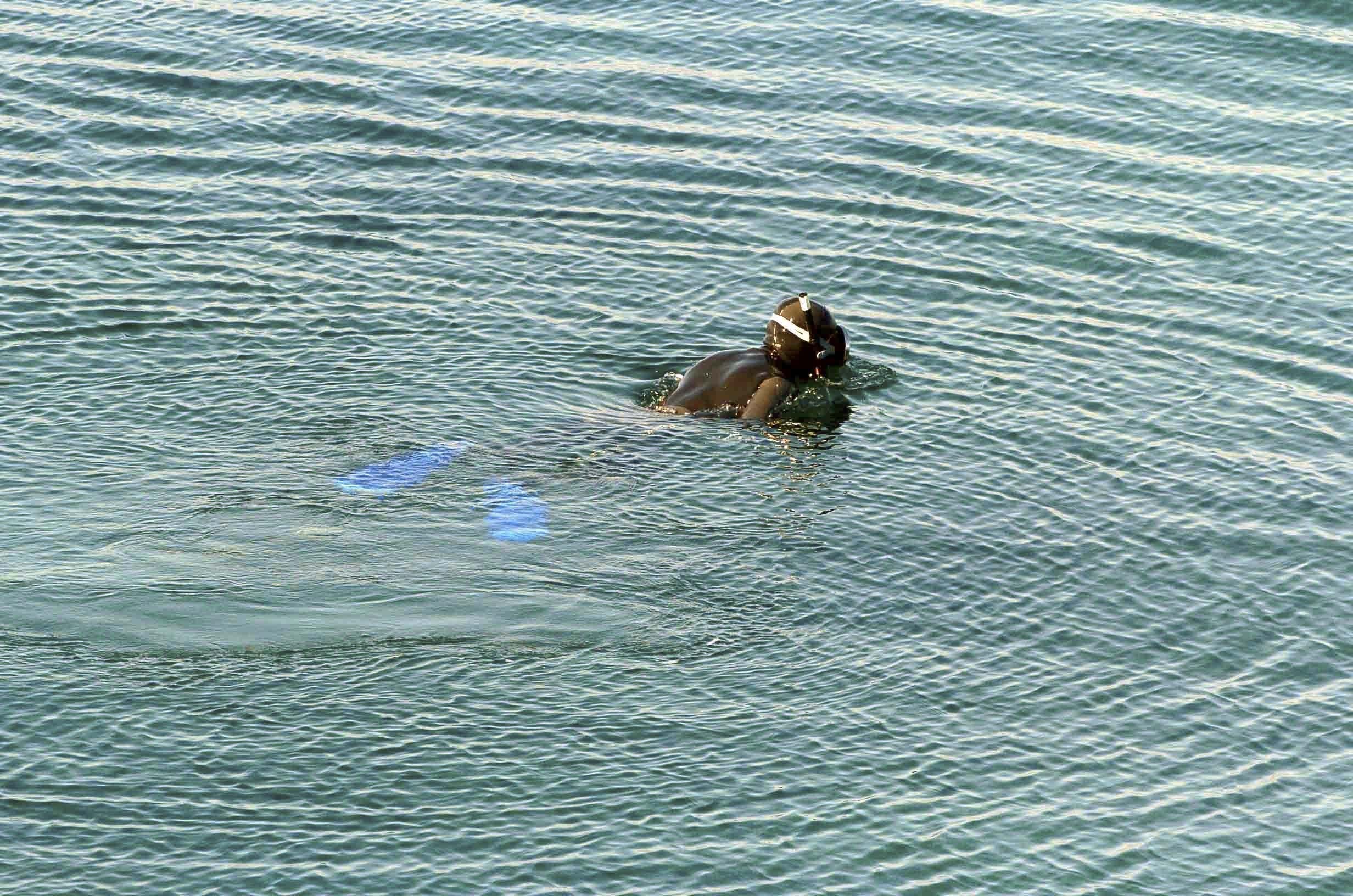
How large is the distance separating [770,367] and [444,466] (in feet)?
14.7

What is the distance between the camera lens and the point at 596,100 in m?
31.5

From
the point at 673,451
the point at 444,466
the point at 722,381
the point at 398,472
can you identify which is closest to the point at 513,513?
the point at 444,466

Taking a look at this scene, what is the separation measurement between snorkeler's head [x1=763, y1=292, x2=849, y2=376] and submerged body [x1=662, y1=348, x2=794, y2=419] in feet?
0.72

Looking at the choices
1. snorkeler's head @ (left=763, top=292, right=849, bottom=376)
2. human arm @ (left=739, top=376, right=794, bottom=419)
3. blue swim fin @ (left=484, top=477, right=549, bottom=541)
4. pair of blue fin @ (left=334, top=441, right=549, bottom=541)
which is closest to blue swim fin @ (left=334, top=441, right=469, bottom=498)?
pair of blue fin @ (left=334, top=441, right=549, bottom=541)

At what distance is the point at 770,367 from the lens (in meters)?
23.5

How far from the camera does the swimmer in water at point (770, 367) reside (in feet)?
75.8

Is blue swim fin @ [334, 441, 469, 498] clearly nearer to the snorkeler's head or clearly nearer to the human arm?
the human arm

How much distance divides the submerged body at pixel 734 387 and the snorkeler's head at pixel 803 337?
0.22 meters

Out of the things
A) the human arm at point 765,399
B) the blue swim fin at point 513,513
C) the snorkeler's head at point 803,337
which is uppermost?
the snorkeler's head at point 803,337

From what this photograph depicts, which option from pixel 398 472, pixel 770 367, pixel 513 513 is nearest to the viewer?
pixel 513 513

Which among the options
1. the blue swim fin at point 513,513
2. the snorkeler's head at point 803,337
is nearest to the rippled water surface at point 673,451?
the blue swim fin at point 513,513

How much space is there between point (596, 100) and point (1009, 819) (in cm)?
1818

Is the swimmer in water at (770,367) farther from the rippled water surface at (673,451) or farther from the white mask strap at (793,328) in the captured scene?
the rippled water surface at (673,451)

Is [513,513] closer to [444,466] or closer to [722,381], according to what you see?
[444,466]
